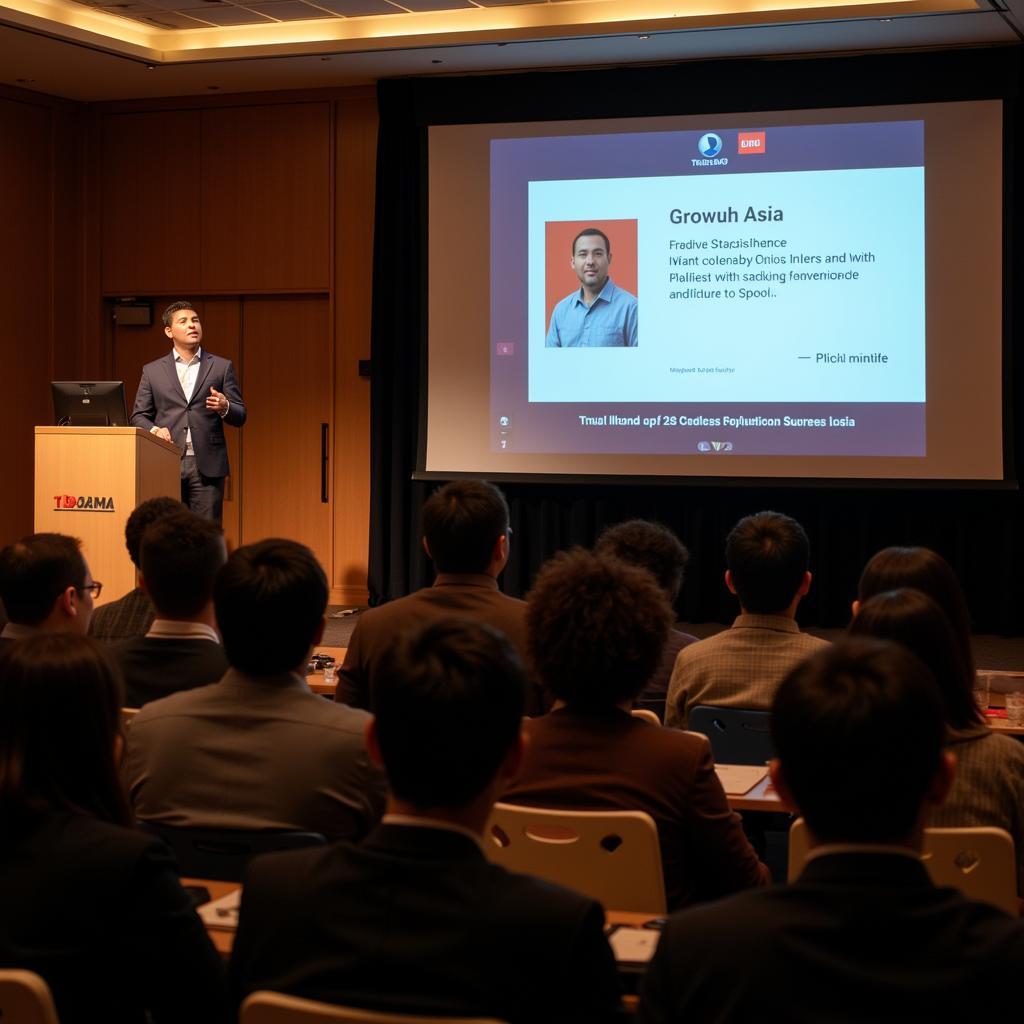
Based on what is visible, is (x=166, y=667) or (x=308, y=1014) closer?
(x=308, y=1014)

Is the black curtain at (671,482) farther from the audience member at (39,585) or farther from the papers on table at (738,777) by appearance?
the audience member at (39,585)

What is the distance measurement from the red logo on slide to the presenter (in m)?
0.88

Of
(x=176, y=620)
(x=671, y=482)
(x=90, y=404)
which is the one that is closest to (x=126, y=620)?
(x=176, y=620)

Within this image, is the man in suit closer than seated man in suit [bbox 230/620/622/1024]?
No

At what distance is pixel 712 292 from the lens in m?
7.50

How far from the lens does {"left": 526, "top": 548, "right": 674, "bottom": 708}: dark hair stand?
2201 millimetres

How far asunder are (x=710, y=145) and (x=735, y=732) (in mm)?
5032

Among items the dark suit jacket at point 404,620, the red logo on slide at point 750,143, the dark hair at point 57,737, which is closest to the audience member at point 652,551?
the dark suit jacket at point 404,620

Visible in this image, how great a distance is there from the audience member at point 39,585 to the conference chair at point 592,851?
1364mm

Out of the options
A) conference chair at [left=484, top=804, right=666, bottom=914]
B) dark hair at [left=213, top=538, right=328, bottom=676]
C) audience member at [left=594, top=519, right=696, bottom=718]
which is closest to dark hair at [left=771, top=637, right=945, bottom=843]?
conference chair at [left=484, top=804, right=666, bottom=914]

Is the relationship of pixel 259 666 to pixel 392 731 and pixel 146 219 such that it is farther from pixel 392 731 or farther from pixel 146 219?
pixel 146 219

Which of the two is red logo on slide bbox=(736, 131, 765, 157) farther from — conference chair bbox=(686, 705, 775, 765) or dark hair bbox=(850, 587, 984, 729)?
dark hair bbox=(850, 587, 984, 729)

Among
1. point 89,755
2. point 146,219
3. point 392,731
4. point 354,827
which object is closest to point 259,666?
point 354,827

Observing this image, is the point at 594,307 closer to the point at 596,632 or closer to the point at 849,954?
the point at 596,632
